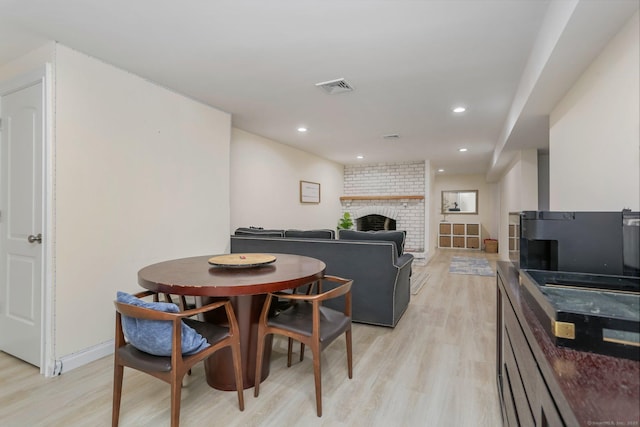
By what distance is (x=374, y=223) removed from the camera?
8.05 m

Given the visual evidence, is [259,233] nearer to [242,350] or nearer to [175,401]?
[242,350]

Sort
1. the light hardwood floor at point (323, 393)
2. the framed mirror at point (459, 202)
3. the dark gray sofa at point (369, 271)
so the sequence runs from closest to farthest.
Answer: the light hardwood floor at point (323, 393)
the dark gray sofa at point (369, 271)
the framed mirror at point (459, 202)

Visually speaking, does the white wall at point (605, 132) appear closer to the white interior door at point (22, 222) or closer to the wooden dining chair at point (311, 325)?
the wooden dining chair at point (311, 325)

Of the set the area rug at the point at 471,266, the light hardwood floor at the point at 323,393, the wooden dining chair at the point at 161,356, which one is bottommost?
the light hardwood floor at the point at 323,393

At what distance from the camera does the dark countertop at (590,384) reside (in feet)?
1.78

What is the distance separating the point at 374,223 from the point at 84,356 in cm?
656

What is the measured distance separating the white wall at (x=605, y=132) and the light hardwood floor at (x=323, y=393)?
137 centimetres

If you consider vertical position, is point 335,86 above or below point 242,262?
above

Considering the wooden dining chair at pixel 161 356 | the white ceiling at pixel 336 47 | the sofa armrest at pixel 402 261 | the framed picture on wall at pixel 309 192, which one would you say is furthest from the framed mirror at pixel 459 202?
the wooden dining chair at pixel 161 356

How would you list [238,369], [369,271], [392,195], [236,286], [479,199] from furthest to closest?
[479,199]
[392,195]
[369,271]
[238,369]
[236,286]

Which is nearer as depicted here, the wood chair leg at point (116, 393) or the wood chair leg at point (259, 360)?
the wood chair leg at point (116, 393)

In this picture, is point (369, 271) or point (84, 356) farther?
point (369, 271)

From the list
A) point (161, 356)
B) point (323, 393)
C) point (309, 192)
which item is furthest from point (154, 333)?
point (309, 192)

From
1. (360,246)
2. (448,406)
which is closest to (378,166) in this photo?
(360,246)
